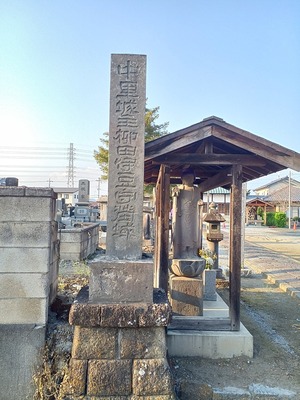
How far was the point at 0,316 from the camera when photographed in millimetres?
3152

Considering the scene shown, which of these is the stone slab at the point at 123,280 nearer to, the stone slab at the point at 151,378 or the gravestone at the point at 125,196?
the gravestone at the point at 125,196

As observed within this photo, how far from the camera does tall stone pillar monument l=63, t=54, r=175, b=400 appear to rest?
110 inches

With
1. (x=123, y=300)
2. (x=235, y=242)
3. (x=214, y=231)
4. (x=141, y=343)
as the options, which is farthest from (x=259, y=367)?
(x=214, y=231)

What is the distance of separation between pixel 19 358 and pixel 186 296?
9.01 feet

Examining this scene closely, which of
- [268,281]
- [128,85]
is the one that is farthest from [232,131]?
[268,281]

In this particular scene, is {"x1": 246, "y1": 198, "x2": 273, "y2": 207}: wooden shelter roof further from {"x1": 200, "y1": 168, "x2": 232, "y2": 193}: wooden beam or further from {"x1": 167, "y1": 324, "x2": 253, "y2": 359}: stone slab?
{"x1": 167, "y1": 324, "x2": 253, "y2": 359}: stone slab

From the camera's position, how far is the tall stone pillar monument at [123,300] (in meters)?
2.80

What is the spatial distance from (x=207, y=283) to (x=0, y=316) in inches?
179

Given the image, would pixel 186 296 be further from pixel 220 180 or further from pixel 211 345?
pixel 220 180

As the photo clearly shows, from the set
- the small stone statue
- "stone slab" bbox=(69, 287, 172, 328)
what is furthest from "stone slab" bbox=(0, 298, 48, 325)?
the small stone statue

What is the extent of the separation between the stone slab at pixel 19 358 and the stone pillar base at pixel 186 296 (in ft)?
8.08

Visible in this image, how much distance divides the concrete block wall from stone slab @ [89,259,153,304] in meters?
0.65

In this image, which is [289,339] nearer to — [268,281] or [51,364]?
[51,364]

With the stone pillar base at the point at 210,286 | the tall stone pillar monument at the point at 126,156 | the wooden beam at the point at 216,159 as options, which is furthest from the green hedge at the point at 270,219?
the tall stone pillar monument at the point at 126,156
